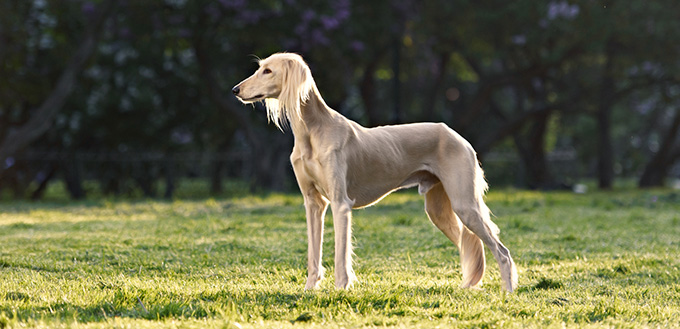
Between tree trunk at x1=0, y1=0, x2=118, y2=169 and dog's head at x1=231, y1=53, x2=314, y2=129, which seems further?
tree trunk at x1=0, y1=0, x2=118, y2=169

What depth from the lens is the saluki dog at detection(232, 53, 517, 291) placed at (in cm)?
537

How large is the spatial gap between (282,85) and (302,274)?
1.87m

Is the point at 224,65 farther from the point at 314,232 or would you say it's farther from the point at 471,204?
the point at 471,204

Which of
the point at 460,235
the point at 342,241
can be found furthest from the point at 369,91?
the point at 342,241

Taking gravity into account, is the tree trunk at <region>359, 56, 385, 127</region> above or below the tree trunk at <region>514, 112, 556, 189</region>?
above

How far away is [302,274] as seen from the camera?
6.51 m

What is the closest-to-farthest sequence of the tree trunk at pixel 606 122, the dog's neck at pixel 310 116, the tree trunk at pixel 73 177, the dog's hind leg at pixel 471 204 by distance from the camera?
the dog's neck at pixel 310 116
the dog's hind leg at pixel 471 204
the tree trunk at pixel 73 177
the tree trunk at pixel 606 122

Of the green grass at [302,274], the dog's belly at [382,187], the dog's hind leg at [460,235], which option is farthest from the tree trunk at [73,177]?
the dog's belly at [382,187]

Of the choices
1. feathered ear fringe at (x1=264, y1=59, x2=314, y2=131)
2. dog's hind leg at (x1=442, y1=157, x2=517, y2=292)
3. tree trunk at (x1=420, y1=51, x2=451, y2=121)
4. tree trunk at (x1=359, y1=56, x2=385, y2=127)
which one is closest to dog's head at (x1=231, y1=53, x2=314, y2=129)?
feathered ear fringe at (x1=264, y1=59, x2=314, y2=131)

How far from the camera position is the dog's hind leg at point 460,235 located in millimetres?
5965

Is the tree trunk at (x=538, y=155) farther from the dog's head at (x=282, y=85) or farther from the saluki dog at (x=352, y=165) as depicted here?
the dog's head at (x=282, y=85)

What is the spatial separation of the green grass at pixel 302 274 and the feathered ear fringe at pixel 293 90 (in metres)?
1.27

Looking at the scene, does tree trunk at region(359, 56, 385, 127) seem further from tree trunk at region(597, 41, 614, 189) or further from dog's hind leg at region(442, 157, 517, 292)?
dog's hind leg at region(442, 157, 517, 292)

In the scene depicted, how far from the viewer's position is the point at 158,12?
1933 cm
